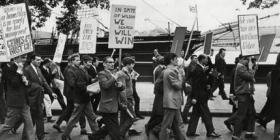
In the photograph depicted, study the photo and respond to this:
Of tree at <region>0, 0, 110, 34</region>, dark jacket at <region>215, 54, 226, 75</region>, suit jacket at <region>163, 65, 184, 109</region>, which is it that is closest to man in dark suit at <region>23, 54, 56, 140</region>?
suit jacket at <region>163, 65, 184, 109</region>

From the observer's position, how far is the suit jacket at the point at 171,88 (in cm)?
845

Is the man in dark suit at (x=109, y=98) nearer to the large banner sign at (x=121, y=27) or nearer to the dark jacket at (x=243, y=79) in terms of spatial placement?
the large banner sign at (x=121, y=27)

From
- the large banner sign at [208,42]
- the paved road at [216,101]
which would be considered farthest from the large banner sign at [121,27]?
the large banner sign at [208,42]

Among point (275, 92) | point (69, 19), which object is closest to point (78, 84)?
point (275, 92)

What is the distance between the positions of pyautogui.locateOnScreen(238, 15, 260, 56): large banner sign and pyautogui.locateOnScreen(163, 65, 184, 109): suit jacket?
2.08m

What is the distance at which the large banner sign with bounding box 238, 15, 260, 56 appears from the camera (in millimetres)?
9961

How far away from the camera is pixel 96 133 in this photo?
28.2 feet

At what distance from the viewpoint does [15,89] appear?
8.48m

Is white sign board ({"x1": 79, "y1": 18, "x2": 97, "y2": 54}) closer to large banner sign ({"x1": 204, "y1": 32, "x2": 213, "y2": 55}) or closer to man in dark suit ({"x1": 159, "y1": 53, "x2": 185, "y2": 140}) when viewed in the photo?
large banner sign ({"x1": 204, "y1": 32, "x2": 213, "y2": 55})

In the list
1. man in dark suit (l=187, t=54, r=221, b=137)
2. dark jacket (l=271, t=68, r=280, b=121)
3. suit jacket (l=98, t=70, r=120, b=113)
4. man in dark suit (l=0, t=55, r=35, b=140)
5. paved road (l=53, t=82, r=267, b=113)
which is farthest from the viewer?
paved road (l=53, t=82, r=267, b=113)

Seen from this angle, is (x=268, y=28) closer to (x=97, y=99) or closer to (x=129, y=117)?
(x=97, y=99)

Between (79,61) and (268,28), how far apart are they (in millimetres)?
12294

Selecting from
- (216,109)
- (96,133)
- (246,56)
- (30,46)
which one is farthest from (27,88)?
(216,109)

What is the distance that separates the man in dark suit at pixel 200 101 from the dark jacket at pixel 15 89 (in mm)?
3353
